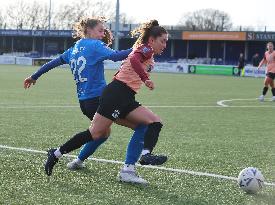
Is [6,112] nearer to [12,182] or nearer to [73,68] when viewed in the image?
[73,68]

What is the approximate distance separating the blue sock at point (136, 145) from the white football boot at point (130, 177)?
0.49 ft

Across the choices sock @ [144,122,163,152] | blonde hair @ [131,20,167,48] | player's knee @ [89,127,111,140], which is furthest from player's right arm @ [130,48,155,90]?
player's knee @ [89,127,111,140]

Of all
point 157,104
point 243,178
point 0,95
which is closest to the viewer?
point 243,178

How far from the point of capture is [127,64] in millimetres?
5973

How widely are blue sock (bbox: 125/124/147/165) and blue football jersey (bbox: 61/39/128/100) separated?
709 millimetres

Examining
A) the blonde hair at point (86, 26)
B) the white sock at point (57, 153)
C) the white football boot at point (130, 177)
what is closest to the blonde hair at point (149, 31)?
the blonde hair at point (86, 26)

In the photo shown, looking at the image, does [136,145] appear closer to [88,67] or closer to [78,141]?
[78,141]

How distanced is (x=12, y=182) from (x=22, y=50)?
81.1m

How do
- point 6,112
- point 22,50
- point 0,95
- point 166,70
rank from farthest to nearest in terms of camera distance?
1. point 22,50
2. point 166,70
3. point 0,95
4. point 6,112

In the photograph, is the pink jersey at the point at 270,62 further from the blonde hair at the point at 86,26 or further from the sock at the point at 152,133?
the sock at the point at 152,133

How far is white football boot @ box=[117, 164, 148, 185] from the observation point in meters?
5.73

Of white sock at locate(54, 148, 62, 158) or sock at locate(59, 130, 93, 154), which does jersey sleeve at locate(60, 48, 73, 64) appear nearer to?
sock at locate(59, 130, 93, 154)

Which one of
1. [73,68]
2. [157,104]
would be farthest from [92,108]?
[157,104]

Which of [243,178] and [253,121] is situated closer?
[243,178]
